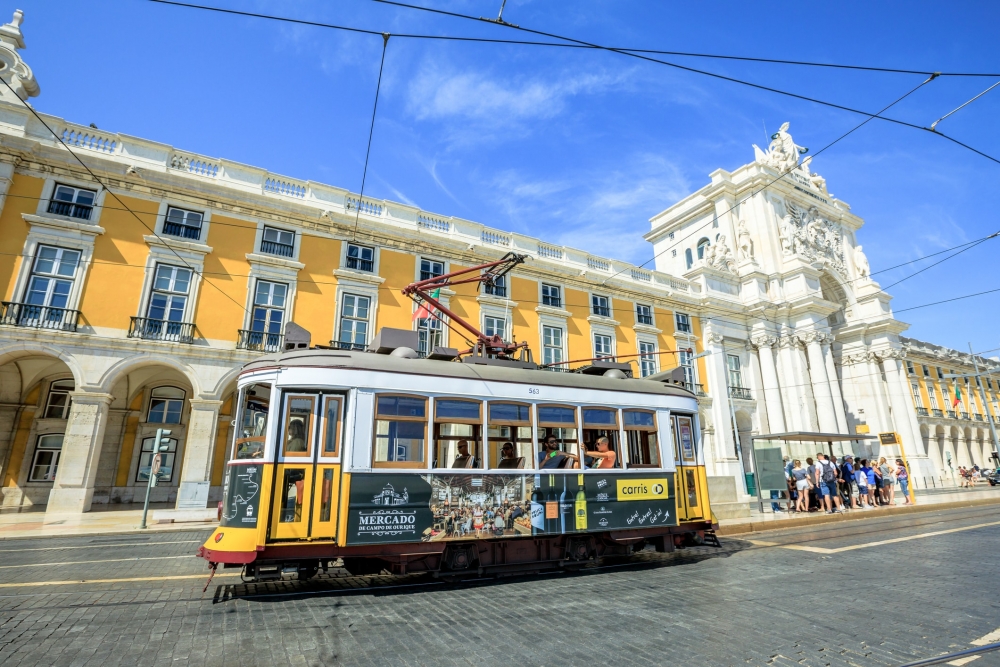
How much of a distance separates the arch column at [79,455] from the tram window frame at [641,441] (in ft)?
52.2

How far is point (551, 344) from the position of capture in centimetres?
2420

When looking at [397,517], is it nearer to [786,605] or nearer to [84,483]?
[786,605]

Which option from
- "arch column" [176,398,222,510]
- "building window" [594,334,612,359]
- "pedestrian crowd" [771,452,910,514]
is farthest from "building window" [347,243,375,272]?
"pedestrian crowd" [771,452,910,514]

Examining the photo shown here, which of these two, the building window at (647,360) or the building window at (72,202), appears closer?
the building window at (72,202)

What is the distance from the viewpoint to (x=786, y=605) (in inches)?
221

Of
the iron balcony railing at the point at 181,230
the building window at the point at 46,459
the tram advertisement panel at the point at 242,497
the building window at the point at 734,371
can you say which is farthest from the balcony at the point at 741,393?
the building window at the point at 46,459

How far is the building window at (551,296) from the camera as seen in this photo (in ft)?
80.8

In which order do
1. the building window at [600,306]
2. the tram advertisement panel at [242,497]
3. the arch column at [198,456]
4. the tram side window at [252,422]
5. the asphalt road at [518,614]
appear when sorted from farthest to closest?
1. the building window at [600,306]
2. the arch column at [198,456]
3. the tram side window at [252,422]
4. the tram advertisement panel at [242,497]
5. the asphalt road at [518,614]

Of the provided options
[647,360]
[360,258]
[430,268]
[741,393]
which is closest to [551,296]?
[430,268]

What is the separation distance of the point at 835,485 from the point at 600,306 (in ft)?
42.3

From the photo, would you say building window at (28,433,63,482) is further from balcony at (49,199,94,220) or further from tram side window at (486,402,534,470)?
tram side window at (486,402,534,470)

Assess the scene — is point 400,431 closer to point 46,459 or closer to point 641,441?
point 641,441

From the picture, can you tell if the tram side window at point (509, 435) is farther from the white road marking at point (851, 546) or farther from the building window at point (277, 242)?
the building window at point (277, 242)

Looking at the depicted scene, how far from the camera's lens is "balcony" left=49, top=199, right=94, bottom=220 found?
16.0m
